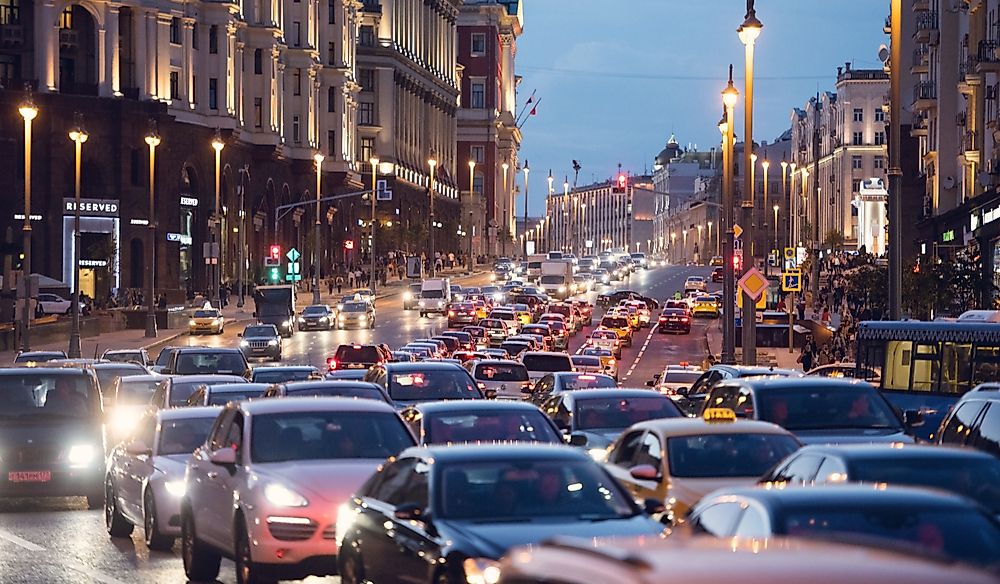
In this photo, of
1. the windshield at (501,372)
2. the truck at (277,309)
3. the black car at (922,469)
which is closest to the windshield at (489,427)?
the black car at (922,469)

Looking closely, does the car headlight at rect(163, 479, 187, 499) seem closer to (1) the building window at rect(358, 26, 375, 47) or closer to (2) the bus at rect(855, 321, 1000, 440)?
(2) the bus at rect(855, 321, 1000, 440)

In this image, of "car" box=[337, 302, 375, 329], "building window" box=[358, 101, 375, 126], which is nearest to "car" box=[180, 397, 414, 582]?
"car" box=[337, 302, 375, 329]

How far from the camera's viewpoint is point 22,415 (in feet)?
81.9

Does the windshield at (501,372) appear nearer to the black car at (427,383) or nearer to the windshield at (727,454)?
the black car at (427,383)

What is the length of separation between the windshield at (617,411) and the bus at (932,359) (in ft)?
22.5

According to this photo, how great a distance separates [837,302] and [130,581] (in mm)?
81182

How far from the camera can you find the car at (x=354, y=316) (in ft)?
286

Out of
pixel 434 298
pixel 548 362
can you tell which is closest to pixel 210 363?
pixel 548 362

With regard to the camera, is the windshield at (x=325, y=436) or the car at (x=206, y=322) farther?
the car at (x=206, y=322)

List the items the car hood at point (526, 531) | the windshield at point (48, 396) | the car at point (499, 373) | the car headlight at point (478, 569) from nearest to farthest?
1. the car headlight at point (478, 569)
2. the car hood at point (526, 531)
3. the windshield at point (48, 396)
4. the car at point (499, 373)

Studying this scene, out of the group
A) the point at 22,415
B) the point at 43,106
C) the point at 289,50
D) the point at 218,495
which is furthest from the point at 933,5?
the point at 218,495

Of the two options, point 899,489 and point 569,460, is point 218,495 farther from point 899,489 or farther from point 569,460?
point 899,489

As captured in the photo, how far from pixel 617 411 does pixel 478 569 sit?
1107cm

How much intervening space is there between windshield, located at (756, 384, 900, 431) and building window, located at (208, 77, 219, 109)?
9449 centimetres
